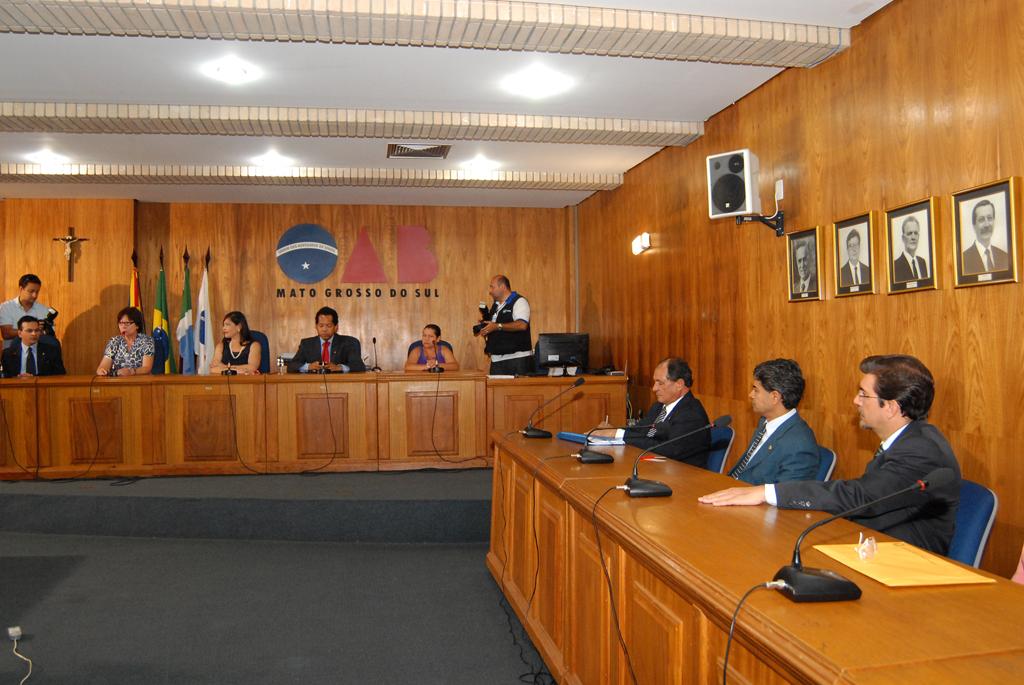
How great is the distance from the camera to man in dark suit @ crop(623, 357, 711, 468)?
378cm

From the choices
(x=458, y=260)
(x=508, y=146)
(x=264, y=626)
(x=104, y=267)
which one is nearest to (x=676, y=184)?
(x=508, y=146)

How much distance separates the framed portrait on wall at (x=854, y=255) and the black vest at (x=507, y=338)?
9.93ft

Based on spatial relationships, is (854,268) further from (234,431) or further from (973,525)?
(234,431)

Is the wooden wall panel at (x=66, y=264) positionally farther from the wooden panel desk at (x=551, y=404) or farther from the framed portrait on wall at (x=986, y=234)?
the framed portrait on wall at (x=986, y=234)

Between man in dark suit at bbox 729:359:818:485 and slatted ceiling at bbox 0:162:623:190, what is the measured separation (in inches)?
188

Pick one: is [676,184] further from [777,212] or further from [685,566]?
[685,566]

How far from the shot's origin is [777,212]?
4.75m

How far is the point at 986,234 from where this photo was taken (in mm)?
3160

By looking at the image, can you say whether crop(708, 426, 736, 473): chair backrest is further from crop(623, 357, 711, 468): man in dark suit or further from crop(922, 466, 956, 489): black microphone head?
crop(922, 466, 956, 489): black microphone head

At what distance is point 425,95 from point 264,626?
11.4ft

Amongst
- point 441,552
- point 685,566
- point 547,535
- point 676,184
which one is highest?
point 676,184

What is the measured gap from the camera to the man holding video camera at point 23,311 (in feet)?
21.8

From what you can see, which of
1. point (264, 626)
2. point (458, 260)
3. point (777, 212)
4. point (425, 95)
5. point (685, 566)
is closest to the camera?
point (685, 566)

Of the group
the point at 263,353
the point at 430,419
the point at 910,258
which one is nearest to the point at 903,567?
the point at 910,258
